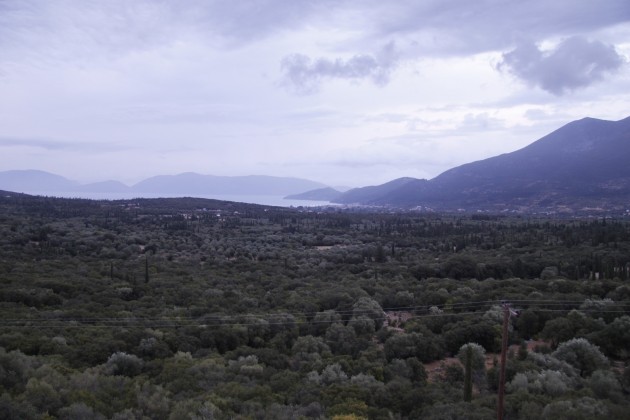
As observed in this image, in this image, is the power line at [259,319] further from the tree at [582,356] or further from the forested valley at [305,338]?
the tree at [582,356]

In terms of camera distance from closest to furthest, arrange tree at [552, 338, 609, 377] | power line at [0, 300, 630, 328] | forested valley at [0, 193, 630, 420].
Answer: forested valley at [0, 193, 630, 420], tree at [552, 338, 609, 377], power line at [0, 300, 630, 328]

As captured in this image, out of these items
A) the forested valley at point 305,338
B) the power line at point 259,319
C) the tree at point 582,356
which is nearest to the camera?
the forested valley at point 305,338

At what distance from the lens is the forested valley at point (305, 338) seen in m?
12.6

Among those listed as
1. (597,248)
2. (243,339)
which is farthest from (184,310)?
(597,248)

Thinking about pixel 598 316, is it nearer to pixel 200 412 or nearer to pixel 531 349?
Answer: pixel 531 349

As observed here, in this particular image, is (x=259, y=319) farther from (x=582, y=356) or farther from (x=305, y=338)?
(x=582, y=356)

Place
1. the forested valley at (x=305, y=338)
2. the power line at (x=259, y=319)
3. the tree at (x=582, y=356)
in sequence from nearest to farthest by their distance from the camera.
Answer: the forested valley at (x=305, y=338), the tree at (x=582, y=356), the power line at (x=259, y=319)

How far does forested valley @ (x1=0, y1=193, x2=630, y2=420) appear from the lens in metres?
12.6

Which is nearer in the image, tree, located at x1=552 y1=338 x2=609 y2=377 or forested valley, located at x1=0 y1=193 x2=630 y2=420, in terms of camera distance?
forested valley, located at x1=0 y1=193 x2=630 y2=420

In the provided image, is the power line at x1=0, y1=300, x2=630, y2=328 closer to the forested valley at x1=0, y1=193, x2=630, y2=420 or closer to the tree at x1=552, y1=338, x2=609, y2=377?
the forested valley at x1=0, y1=193, x2=630, y2=420

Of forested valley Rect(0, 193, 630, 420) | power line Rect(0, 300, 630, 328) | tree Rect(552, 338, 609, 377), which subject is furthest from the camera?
power line Rect(0, 300, 630, 328)

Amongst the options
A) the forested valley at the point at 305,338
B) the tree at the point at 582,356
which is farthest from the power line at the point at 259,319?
the tree at the point at 582,356

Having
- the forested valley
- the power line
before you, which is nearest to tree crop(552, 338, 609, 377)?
the forested valley

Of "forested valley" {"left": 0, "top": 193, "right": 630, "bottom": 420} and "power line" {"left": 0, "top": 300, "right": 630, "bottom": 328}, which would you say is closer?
"forested valley" {"left": 0, "top": 193, "right": 630, "bottom": 420}
